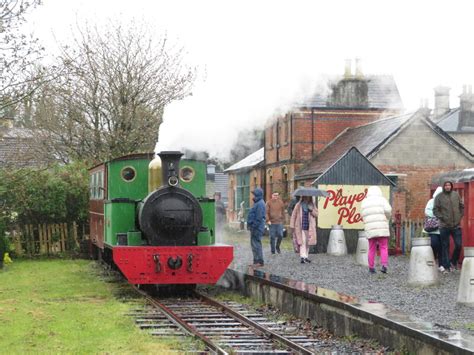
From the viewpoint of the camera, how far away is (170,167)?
46.0 ft

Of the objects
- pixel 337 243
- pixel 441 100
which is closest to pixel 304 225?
pixel 337 243

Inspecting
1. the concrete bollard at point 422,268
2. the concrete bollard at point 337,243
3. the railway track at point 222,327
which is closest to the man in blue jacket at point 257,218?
the railway track at point 222,327

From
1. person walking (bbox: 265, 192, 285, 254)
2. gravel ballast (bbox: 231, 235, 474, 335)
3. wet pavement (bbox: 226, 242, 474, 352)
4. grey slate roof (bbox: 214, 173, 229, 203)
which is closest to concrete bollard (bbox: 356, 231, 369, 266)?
gravel ballast (bbox: 231, 235, 474, 335)

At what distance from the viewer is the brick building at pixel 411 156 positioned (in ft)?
99.0

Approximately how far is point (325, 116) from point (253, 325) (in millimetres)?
24151

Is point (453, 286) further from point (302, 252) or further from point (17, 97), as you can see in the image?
point (17, 97)

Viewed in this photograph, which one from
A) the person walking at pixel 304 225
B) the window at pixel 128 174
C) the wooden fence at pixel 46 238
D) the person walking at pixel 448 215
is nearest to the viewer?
the window at pixel 128 174

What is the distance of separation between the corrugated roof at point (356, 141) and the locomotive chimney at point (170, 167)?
15.7m

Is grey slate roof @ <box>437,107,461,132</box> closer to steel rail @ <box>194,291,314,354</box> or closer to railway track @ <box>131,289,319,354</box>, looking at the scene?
steel rail @ <box>194,291,314,354</box>

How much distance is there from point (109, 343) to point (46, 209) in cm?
1440

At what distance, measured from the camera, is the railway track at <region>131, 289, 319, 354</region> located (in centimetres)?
958

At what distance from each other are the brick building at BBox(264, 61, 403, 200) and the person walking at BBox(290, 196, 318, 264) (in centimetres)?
1359

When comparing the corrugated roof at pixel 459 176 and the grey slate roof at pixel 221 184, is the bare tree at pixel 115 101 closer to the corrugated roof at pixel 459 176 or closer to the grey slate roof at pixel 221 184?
the corrugated roof at pixel 459 176

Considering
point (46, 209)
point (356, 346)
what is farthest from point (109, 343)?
point (46, 209)
